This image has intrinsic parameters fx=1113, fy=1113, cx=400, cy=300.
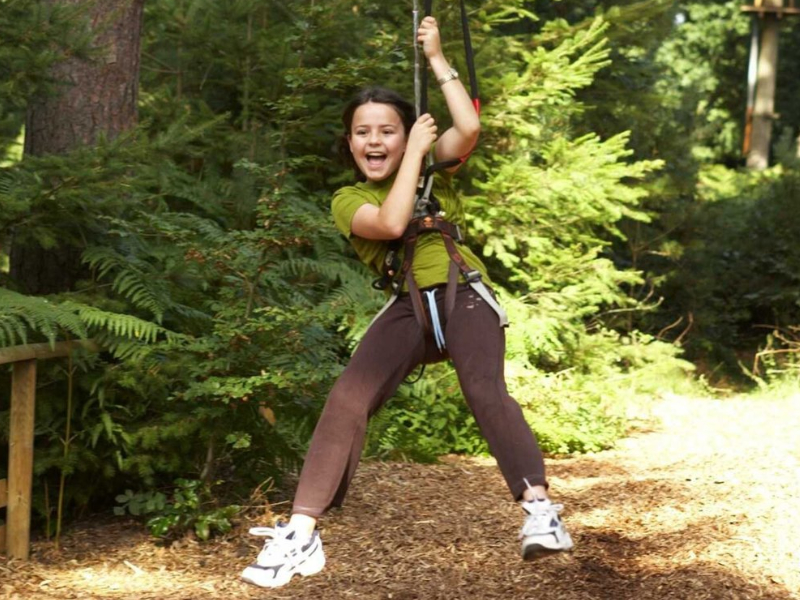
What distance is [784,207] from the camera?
15.2 m

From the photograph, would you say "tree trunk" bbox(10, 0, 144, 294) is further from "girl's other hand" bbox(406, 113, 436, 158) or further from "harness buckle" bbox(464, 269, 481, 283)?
"harness buckle" bbox(464, 269, 481, 283)

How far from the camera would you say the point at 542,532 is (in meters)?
3.69

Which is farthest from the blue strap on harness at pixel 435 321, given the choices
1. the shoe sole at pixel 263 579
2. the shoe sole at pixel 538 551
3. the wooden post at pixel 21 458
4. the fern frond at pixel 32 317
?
the wooden post at pixel 21 458

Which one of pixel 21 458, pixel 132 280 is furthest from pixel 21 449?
pixel 132 280

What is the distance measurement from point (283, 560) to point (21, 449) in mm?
1687

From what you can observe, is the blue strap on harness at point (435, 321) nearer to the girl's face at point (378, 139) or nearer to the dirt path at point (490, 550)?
the girl's face at point (378, 139)

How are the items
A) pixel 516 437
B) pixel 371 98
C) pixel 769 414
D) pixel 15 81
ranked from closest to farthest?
1. pixel 516 437
2. pixel 371 98
3. pixel 15 81
4. pixel 769 414

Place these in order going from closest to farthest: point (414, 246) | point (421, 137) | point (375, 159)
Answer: point (421, 137) → point (414, 246) → point (375, 159)

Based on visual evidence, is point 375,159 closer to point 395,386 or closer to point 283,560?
point 395,386

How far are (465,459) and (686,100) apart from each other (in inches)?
380

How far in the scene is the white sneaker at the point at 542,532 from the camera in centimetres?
368

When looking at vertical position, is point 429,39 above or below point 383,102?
above

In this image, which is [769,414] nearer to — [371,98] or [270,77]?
[270,77]

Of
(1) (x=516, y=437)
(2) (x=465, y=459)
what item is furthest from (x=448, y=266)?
(2) (x=465, y=459)
